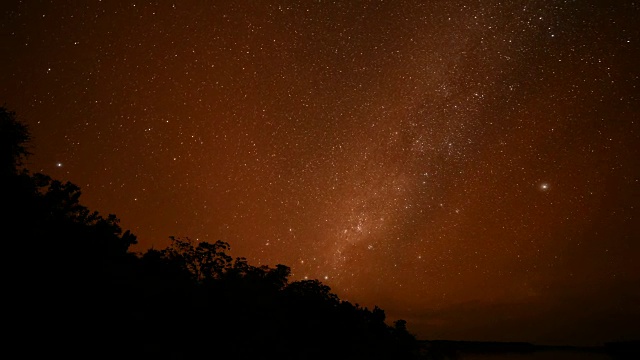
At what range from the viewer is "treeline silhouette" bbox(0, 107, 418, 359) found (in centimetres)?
1041

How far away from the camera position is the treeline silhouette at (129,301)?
34.1 feet

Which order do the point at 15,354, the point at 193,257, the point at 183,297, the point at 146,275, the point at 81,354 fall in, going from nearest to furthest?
the point at 15,354, the point at 81,354, the point at 183,297, the point at 146,275, the point at 193,257

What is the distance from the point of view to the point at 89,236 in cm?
1462

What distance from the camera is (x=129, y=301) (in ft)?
40.5

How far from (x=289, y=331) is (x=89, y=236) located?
787 centimetres

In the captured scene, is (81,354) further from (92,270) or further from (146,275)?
(146,275)

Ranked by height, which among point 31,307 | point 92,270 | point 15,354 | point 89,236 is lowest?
point 15,354

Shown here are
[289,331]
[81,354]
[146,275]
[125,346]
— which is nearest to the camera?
[81,354]

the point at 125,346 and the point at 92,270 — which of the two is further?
the point at 92,270

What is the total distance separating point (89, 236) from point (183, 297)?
3.73 m

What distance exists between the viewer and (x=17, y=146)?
16.2 m

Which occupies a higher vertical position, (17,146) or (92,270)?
(17,146)

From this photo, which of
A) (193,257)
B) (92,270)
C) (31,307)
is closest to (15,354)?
(31,307)

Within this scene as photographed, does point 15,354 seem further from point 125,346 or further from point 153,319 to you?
point 153,319
